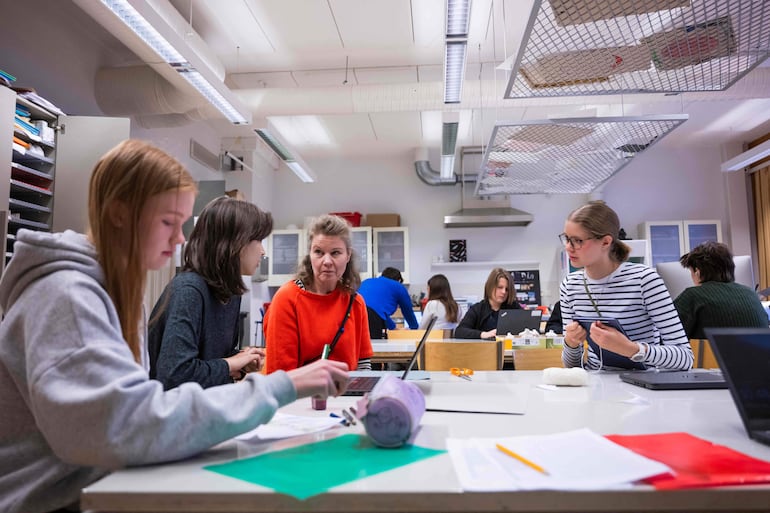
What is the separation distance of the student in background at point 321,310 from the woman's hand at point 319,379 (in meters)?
0.94

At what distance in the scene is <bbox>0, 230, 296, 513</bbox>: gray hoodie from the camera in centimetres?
75

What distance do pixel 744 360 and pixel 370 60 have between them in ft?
15.9

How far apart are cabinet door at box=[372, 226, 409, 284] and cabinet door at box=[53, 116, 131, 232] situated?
471cm

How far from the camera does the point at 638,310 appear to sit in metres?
2.04

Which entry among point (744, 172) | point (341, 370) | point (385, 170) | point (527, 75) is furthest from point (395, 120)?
point (341, 370)

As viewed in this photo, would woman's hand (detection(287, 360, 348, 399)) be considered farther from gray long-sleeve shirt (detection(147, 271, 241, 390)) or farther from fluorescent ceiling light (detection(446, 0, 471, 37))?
fluorescent ceiling light (detection(446, 0, 471, 37))

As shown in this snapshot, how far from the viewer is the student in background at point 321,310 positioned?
6.30 feet

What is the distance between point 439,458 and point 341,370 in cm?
27

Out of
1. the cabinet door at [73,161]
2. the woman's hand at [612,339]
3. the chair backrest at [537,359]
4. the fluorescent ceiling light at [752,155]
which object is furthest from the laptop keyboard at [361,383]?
the fluorescent ceiling light at [752,155]

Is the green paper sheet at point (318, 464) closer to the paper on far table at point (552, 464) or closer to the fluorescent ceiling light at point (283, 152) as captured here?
the paper on far table at point (552, 464)

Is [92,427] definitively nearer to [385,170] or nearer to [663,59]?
[663,59]

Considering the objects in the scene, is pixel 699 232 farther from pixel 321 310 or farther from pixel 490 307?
pixel 321 310

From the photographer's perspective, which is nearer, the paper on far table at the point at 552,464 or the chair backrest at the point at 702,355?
the paper on far table at the point at 552,464

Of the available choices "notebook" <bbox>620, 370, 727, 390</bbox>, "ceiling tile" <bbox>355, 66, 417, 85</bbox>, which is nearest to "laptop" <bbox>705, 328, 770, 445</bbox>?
"notebook" <bbox>620, 370, 727, 390</bbox>
